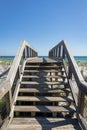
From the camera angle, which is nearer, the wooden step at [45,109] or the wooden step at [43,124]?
the wooden step at [43,124]

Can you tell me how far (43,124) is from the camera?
3.37 meters

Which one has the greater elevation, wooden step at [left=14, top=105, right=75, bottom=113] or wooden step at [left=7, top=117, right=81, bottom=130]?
wooden step at [left=14, top=105, right=75, bottom=113]

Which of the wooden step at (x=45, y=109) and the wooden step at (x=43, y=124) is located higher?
the wooden step at (x=45, y=109)

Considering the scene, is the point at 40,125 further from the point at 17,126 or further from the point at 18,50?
the point at 18,50

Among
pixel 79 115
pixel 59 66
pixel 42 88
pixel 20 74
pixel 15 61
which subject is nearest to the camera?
pixel 79 115

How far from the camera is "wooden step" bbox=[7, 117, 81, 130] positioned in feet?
10.5

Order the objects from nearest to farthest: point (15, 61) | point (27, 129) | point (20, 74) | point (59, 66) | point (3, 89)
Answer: point (3, 89), point (27, 129), point (15, 61), point (20, 74), point (59, 66)

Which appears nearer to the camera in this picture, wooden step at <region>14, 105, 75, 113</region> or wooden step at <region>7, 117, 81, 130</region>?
wooden step at <region>7, 117, 81, 130</region>

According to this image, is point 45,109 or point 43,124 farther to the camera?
point 45,109

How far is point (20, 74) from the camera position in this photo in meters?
5.12

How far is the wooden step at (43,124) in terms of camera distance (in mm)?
3215

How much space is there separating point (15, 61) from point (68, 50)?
1.64 m

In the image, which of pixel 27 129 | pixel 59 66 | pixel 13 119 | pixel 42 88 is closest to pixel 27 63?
pixel 59 66

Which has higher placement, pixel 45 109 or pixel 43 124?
pixel 45 109
